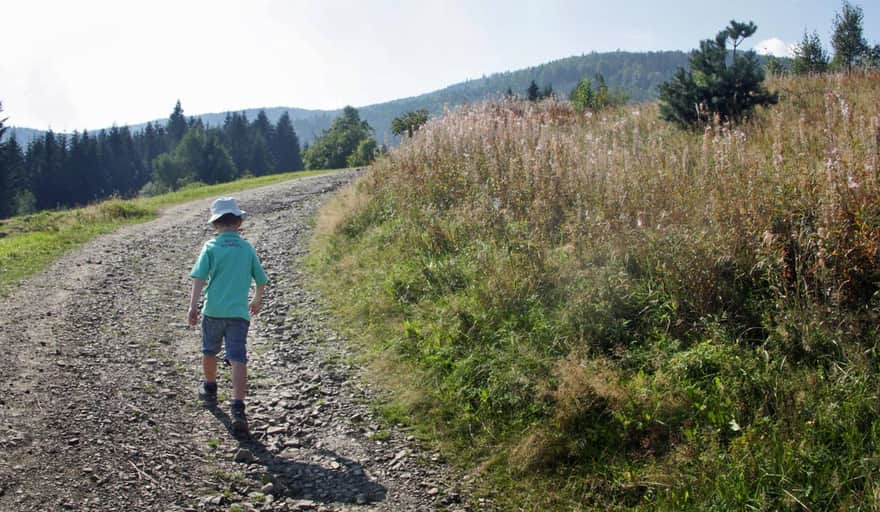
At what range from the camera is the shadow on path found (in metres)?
4.71

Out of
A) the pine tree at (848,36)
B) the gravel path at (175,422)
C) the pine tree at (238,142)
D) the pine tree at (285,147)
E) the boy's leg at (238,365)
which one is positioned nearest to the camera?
the gravel path at (175,422)

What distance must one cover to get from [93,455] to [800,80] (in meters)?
15.5

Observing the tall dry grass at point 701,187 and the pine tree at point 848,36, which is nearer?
the tall dry grass at point 701,187

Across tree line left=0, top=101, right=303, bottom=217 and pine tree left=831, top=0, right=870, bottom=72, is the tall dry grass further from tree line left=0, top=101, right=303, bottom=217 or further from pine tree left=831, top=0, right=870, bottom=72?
tree line left=0, top=101, right=303, bottom=217

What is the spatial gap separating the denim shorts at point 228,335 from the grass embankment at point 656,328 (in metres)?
1.45

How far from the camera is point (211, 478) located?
4.77 m

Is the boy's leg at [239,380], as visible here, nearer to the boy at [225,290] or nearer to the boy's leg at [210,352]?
the boy at [225,290]

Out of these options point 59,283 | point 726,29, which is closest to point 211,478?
point 59,283

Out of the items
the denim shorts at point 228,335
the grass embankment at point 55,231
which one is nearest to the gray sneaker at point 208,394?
the denim shorts at point 228,335

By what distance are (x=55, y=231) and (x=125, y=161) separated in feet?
362

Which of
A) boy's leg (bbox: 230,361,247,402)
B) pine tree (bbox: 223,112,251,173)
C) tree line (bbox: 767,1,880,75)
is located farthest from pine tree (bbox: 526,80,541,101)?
pine tree (bbox: 223,112,251,173)

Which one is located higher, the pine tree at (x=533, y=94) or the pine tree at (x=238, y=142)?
the pine tree at (x=238, y=142)

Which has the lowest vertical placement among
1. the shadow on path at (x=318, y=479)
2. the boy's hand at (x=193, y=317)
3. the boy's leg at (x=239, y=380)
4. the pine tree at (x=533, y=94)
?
the shadow on path at (x=318, y=479)

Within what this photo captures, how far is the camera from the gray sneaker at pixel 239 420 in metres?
5.47
